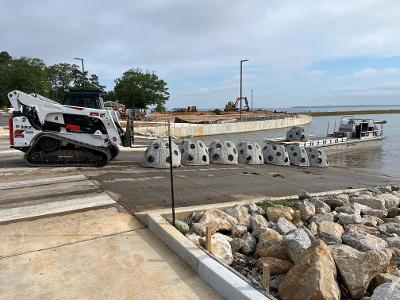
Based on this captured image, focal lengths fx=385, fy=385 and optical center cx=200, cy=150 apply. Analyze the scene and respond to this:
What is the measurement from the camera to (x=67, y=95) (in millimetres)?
12648

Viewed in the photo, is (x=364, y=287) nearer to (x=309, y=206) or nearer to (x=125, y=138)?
(x=309, y=206)

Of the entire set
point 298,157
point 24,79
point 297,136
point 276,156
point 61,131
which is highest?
point 24,79

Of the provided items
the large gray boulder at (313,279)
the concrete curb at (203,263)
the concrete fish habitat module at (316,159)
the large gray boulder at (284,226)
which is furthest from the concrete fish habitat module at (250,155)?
the large gray boulder at (313,279)

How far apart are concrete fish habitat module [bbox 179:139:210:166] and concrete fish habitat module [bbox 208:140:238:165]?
0.63m

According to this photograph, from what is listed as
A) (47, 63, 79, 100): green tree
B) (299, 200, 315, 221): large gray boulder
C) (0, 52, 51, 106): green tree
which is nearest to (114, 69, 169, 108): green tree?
(0, 52, 51, 106): green tree

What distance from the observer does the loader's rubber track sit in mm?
12164

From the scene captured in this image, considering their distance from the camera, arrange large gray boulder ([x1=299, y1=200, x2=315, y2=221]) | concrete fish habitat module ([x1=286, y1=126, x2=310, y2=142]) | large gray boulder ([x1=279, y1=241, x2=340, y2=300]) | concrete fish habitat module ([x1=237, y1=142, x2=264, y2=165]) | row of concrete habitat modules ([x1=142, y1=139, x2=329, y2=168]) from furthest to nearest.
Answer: concrete fish habitat module ([x1=286, y1=126, x2=310, y2=142]) < concrete fish habitat module ([x1=237, y1=142, x2=264, y2=165]) < row of concrete habitat modules ([x1=142, y1=139, x2=329, y2=168]) < large gray boulder ([x1=299, y1=200, x2=315, y2=221]) < large gray boulder ([x1=279, y1=241, x2=340, y2=300])

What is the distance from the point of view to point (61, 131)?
40.5ft

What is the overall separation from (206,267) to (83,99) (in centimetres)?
956

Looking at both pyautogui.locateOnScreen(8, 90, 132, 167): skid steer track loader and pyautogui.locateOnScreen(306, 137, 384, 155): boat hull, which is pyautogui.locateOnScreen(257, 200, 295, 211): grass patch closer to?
pyautogui.locateOnScreen(8, 90, 132, 167): skid steer track loader

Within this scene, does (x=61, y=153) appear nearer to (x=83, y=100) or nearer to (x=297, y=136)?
(x=83, y=100)

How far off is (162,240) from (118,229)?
0.92 metres

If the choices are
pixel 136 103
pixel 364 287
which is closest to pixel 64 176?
pixel 364 287

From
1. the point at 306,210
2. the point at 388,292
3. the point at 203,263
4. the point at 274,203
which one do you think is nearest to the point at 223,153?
the point at 274,203
